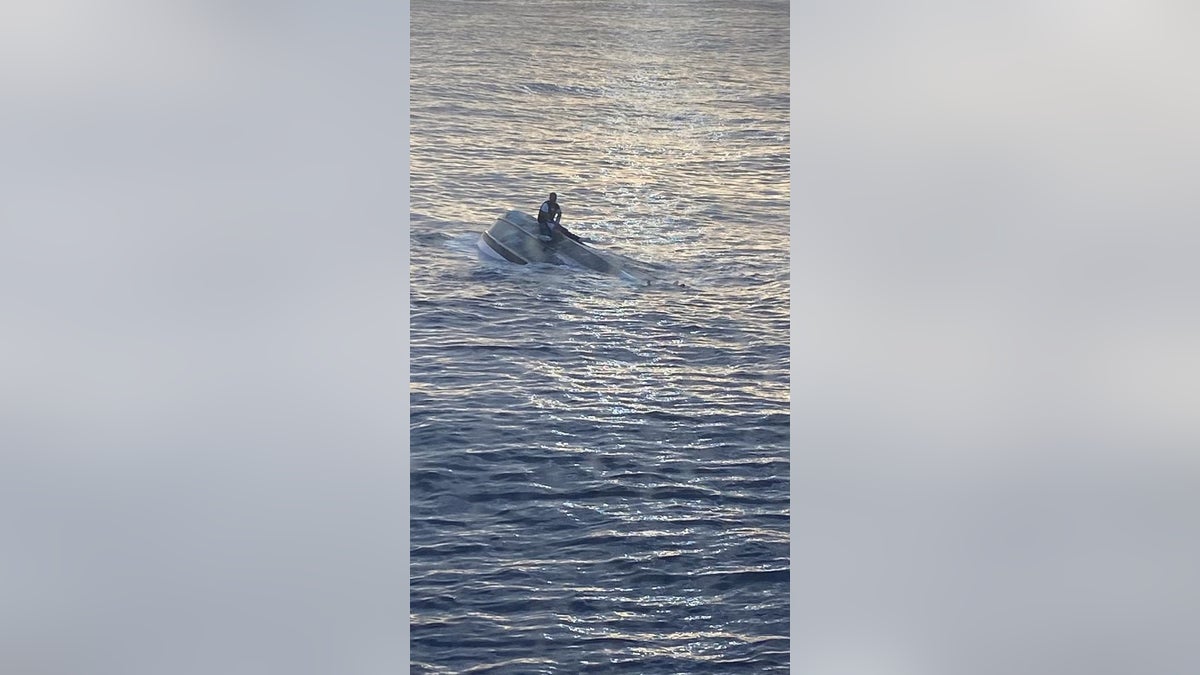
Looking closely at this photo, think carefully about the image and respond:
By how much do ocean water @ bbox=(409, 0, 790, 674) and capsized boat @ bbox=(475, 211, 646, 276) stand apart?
0.11ft

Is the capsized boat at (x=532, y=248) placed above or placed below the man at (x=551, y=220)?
below

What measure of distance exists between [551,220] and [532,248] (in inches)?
3.9

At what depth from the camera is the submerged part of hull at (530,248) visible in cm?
302

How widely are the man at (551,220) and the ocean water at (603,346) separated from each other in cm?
3
